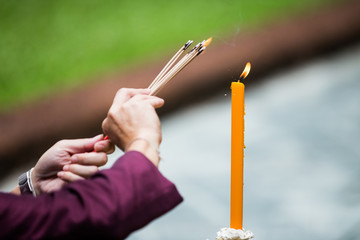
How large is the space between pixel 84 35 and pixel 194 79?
1.09 ft

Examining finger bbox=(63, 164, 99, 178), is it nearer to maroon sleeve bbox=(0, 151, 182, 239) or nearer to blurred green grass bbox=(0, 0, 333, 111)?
maroon sleeve bbox=(0, 151, 182, 239)

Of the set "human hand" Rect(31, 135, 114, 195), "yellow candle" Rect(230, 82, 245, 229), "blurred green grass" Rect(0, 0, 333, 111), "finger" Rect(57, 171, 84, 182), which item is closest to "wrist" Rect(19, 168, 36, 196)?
"human hand" Rect(31, 135, 114, 195)

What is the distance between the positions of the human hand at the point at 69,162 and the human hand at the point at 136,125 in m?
0.06

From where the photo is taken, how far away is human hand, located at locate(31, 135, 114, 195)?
1.89 feet

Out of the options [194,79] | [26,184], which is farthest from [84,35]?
[26,184]

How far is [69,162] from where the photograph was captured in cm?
65

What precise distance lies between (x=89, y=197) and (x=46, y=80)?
797 mm

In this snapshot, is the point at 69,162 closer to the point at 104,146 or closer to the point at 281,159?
the point at 104,146

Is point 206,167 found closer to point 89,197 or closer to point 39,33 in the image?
point 39,33

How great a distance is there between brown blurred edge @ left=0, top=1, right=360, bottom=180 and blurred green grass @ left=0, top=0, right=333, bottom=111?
1.6 inches

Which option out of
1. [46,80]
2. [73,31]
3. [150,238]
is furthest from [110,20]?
[150,238]

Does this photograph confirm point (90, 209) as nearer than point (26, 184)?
Yes

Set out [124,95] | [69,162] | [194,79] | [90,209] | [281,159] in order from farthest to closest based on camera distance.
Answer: [194,79]
[281,159]
[69,162]
[124,95]
[90,209]

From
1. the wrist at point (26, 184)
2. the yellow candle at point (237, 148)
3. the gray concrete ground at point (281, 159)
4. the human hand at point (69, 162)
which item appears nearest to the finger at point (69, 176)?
the human hand at point (69, 162)
